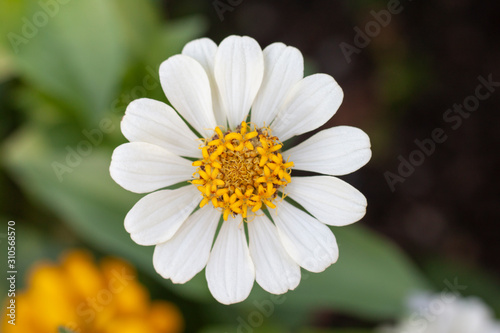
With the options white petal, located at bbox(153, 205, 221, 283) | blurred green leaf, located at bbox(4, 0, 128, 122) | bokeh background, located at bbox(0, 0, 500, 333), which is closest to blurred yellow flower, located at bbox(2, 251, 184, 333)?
bokeh background, located at bbox(0, 0, 500, 333)

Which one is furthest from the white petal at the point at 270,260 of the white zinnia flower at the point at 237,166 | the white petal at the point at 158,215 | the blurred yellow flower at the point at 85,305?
the blurred yellow flower at the point at 85,305

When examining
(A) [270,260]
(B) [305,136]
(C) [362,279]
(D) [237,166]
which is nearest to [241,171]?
(D) [237,166]

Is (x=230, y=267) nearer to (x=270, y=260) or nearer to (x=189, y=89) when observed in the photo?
(x=270, y=260)

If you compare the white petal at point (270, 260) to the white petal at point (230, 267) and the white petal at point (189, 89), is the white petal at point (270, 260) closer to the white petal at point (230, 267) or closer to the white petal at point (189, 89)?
the white petal at point (230, 267)

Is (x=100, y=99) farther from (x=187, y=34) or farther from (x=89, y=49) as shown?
(x=187, y=34)

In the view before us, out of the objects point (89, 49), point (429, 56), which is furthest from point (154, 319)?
point (429, 56)

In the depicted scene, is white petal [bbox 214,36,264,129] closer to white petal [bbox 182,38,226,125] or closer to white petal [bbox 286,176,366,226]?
white petal [bbox 182,38,226,125]

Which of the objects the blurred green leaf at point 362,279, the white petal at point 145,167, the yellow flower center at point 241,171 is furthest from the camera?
the blurred green leaf at point 362,279
